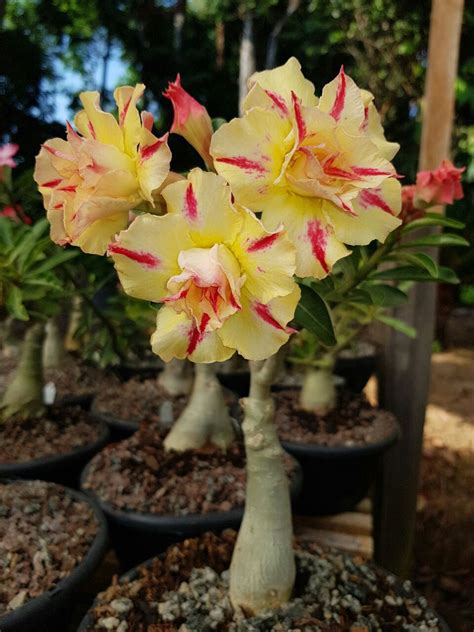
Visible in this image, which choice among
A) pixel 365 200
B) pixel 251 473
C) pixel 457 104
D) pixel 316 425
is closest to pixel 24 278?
pixel 251 473

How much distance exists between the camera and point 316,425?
5.49 feet

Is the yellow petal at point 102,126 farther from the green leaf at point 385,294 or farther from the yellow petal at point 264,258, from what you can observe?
the green leaf at point 385,294

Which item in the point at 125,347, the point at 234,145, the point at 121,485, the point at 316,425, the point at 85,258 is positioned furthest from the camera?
the point at 125,347

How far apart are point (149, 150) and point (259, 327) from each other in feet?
0.66

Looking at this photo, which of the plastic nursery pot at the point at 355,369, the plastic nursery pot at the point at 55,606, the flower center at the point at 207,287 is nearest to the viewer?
the flower center at the point at 207,287

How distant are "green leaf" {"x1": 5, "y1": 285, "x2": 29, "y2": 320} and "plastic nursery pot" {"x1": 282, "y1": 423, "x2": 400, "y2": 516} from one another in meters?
0.71

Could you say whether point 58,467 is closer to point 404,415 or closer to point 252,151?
point 404,415

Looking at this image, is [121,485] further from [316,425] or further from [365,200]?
[365,200]

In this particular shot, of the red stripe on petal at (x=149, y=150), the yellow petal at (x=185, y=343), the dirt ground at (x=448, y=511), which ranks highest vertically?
the red stripe on petal at (x=149, y=150)

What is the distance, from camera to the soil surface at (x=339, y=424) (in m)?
1.58

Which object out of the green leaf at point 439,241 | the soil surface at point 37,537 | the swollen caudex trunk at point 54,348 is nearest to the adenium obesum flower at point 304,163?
the green leaf at point 439,241

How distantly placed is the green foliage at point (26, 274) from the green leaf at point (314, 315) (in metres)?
0.68

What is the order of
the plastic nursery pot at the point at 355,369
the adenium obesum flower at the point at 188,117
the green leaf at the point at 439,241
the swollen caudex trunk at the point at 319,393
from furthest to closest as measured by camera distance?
1. the plastic nursery pot at the point at 355,369
2. the swollen caudex trunk at the point at 319,393
3. the green leaf at the point at 439,241
4. the adenium obesum flower at the point at 188,117

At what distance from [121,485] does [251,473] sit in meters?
0.44
